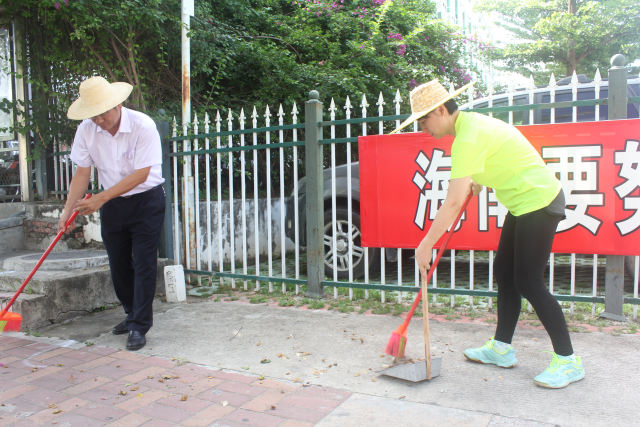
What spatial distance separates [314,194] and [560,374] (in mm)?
2671

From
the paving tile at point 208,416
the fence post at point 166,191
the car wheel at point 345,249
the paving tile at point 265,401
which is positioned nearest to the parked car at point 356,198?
the car wheel at point 345,249

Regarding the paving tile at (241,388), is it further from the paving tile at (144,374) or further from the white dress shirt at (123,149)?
the white dress shirt at (123,149)

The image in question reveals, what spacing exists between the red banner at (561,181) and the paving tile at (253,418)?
7.19ft

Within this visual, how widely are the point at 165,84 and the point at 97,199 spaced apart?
398 cm

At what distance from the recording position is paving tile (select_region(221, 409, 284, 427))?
2541 millimetres

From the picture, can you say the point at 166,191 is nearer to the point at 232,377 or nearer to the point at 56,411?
the point at 232,377

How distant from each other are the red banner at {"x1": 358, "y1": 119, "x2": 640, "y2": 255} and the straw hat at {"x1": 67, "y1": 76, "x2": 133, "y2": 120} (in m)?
2.05

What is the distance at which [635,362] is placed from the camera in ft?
10.5

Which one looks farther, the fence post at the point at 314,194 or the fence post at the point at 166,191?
the fence post at the point at 166,191

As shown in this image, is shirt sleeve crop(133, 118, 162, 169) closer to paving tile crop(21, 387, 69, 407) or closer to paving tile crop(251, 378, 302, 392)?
paving tile crop(21, 387, 69, 407)

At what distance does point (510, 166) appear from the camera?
289 centimetres

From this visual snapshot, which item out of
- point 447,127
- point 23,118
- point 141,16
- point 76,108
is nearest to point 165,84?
point 141,16

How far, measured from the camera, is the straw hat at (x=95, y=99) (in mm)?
3543

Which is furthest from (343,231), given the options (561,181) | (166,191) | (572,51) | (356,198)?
(572,51)
